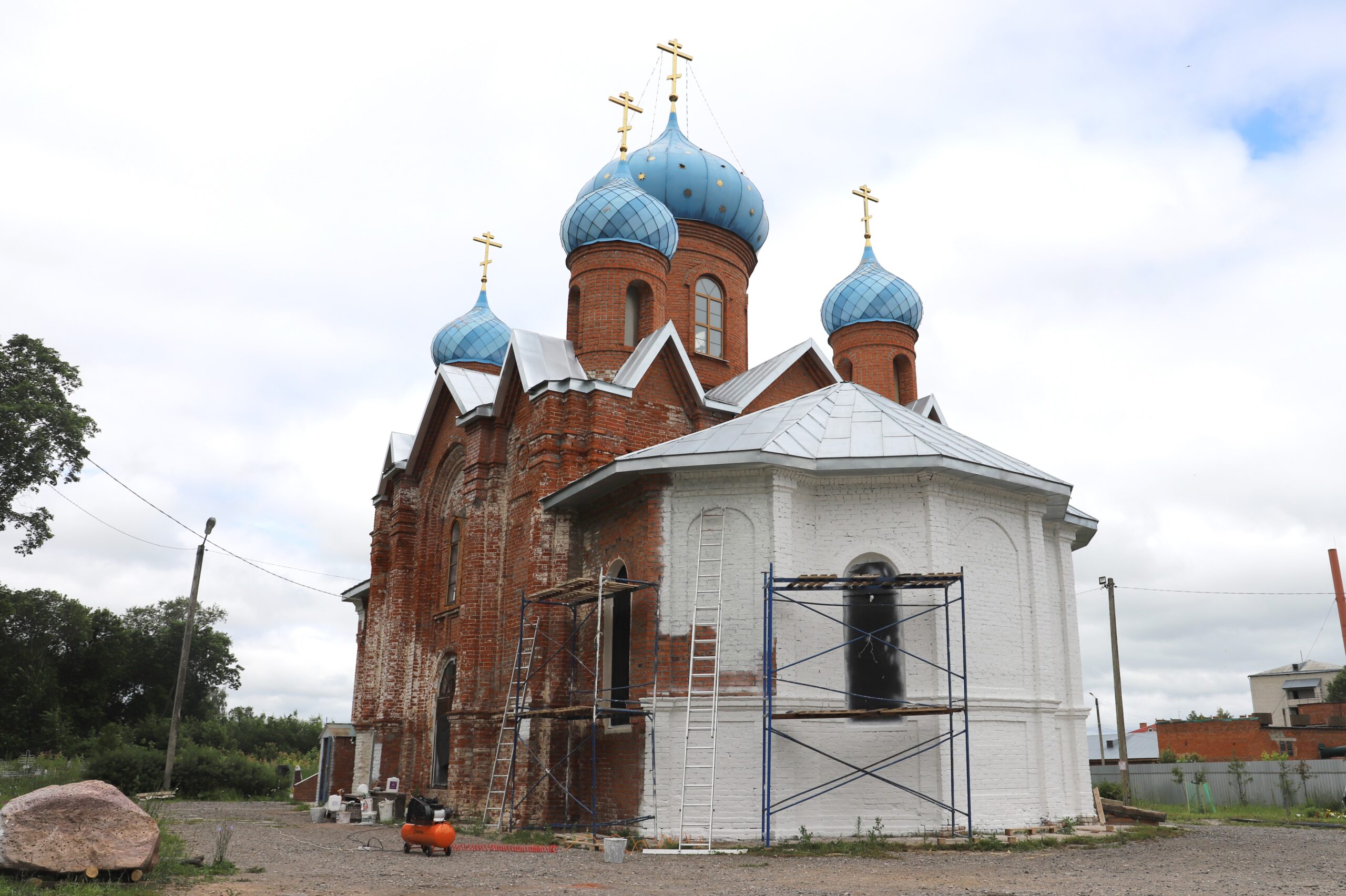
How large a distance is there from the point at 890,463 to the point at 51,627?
99.6ft

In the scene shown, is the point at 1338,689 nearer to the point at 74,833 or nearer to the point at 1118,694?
the point at 1118,694

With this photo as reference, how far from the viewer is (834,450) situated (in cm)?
1260

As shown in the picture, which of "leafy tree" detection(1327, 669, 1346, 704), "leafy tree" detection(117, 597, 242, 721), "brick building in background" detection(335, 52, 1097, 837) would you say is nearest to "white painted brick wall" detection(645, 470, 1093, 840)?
"brick building in background" detection(335, 52, 1097, 837)

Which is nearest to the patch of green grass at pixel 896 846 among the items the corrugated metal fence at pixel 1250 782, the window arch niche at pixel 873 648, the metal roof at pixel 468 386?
the window arch niche at pixel 873 648

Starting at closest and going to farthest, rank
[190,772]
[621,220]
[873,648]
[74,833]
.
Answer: [74,833], [873,648], [621,220], [190,772]

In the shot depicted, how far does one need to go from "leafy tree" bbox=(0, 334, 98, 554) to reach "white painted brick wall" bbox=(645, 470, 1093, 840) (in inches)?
670

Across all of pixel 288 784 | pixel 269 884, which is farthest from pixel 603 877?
pixel 288 784

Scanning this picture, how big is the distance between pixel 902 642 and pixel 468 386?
353 inches

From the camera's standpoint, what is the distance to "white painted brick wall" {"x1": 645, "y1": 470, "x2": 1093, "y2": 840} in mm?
11562

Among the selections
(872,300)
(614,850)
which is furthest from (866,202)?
(614,850)

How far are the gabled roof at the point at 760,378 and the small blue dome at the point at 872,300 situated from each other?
3694 mm

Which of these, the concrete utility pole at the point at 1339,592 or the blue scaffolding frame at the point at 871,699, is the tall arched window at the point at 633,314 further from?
the concrete utility pole at the point at 1339,592

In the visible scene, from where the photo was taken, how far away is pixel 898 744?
11.7 m

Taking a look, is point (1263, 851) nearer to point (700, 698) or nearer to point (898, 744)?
point (898, 744)
